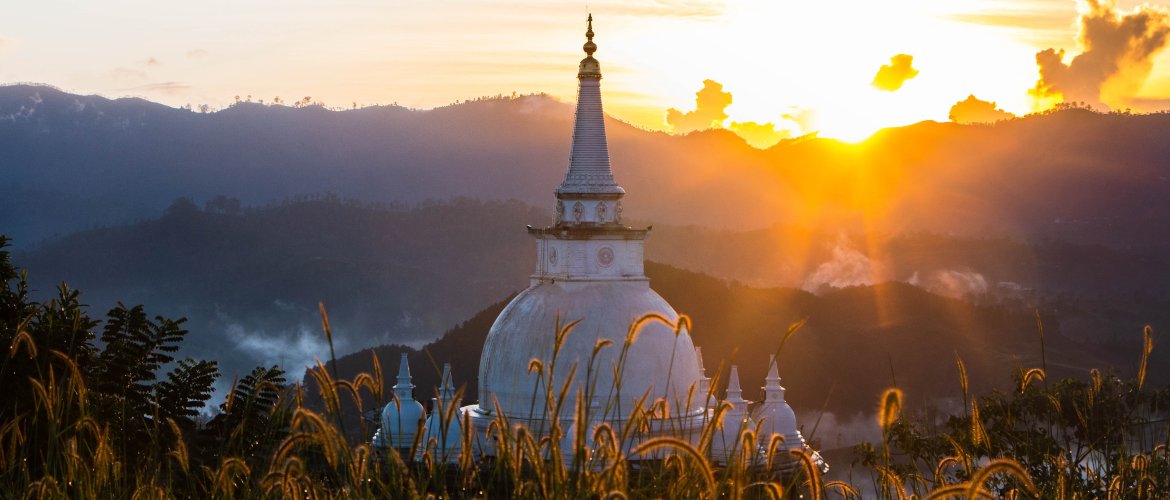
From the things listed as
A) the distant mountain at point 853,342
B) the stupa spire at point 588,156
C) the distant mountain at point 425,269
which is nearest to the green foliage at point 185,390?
the stupa spire at point 588,156

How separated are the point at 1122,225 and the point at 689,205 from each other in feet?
147

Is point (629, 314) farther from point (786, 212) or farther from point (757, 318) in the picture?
point (786, 212)

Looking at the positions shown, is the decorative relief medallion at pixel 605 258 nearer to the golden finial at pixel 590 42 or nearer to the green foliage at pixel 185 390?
the golden finial at pixel 590 42

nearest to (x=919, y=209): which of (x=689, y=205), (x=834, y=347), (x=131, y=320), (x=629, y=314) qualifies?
(x=689, y=205)

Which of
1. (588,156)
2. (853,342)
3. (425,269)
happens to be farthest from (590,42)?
(425,269)

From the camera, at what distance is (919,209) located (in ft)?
533

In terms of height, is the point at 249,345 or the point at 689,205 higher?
the point at 689,205

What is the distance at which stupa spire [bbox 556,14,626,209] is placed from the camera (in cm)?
4631

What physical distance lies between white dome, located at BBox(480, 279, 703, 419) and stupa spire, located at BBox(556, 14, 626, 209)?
2999mm

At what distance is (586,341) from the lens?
41438 mm

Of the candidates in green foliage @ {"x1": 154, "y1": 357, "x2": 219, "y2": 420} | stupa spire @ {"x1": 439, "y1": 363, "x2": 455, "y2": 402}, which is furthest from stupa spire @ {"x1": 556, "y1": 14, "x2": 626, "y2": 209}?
green foliage @ {"x1": 154, "y1": 357, "x2": 219, "y2": 420}

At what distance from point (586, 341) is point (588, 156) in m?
7.74

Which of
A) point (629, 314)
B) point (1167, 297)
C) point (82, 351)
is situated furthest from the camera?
point (1167, 297)

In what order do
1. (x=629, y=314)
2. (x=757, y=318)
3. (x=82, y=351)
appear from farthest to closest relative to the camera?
1. (x=757, y=318)
2. (x=629, y=314)
3. (x=82, y=351)
